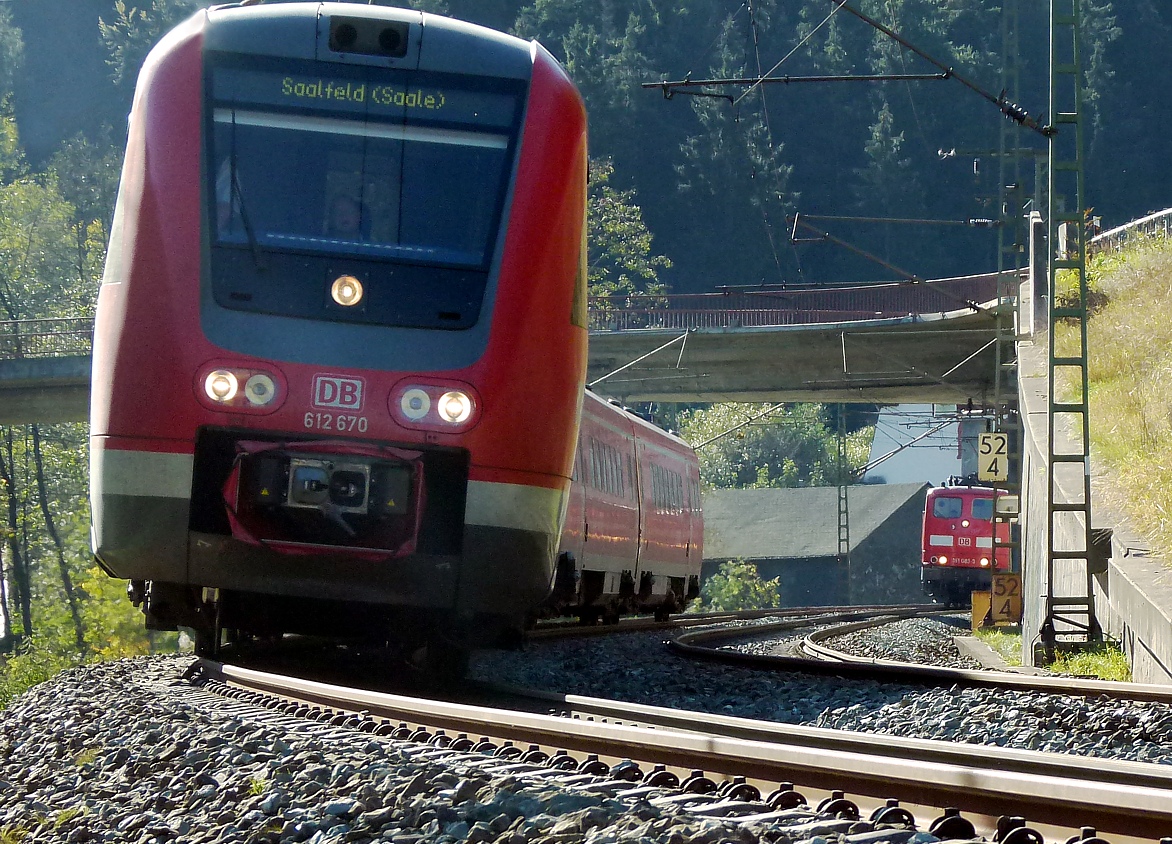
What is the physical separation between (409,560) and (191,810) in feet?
9.16

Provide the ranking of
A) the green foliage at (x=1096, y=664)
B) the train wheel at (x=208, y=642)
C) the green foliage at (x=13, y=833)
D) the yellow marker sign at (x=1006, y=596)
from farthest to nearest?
the yellow marker sign at (x=1006, y=596) → the green foliage at (x=1096, y=664) → the train wheel at (x=208, y=642) → the green foliage at (x=13, y=833)

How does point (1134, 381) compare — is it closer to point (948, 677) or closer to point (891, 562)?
point (948, 677)

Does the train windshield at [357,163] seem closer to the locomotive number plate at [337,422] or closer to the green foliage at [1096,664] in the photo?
the locomotive number plate at [337,422]

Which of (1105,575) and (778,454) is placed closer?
(1105,575)

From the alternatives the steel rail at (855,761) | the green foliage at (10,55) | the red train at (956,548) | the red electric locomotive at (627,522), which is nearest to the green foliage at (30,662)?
the red electric locomotive at (627,522)

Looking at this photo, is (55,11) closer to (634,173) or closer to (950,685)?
(634,173)

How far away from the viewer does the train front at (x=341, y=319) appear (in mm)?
6824

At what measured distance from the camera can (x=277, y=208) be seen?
7.06 meters

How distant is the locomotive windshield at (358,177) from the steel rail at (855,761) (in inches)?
75.7

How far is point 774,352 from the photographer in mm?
41031

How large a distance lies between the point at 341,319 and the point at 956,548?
2732 cm

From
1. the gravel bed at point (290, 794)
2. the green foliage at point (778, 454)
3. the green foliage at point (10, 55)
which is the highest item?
the green foliage at point (10, 55)

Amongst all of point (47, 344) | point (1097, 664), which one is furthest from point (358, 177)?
point (47, 344)

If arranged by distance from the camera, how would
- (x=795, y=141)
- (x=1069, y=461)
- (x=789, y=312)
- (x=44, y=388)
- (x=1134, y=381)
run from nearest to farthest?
(x=1069, y=461)
(x=1134, y=381)
(x=789, y=312)
(x=44, y=388)
(x=795, y=141)
